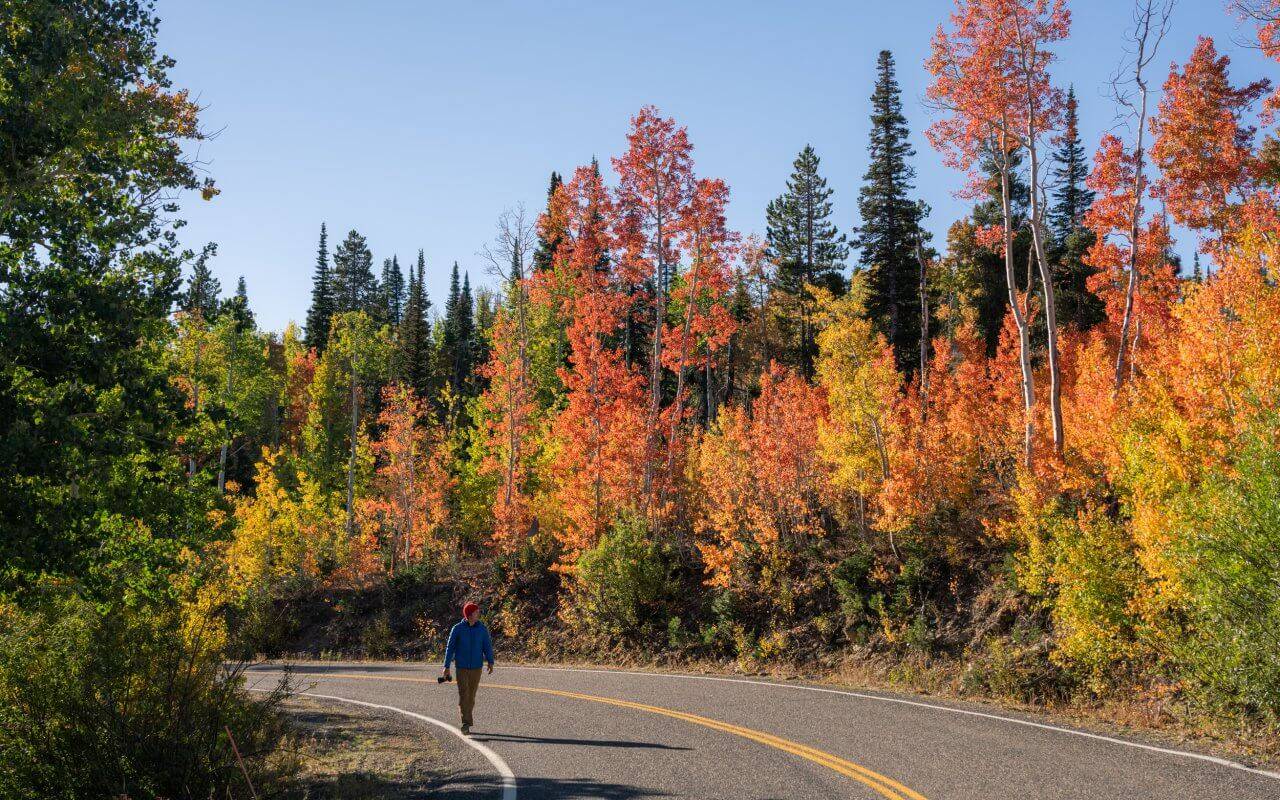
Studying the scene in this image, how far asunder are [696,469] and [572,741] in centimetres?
1709

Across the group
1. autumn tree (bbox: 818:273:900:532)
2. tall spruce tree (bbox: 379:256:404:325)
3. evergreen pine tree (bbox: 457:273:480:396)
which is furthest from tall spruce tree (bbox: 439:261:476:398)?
autumn tree (bbox: 818:273:900:532)

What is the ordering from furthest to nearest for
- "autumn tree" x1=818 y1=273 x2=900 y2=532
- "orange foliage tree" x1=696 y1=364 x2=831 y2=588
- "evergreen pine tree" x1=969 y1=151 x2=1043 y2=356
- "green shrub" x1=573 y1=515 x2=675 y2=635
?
1. "evergreen pine tree" x1=969 y1=151 x2=1043 y2=356
2. "green shrub" x1=573 y1=515 x2=675 y2=635
3. "orange foliage tree" x1=696 y1=364 x2=831 y2=588
4. "autumn tree" x1=818 y1=273 x2=900 y2=532

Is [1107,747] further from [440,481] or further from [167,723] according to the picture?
[440,481]

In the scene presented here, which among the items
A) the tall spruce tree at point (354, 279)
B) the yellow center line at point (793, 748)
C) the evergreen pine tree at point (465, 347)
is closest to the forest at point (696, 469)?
the yellow center line at point (793, 748)

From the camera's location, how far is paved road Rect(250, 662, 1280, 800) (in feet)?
25.7

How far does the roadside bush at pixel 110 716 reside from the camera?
7238 mm

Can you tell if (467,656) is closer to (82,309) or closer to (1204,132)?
(82,309)

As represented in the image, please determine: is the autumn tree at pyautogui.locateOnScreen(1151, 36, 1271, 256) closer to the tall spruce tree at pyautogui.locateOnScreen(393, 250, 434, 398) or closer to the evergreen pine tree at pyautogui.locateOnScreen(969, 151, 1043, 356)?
the evergreen pine tree at pyautogui.locateOnScreen(969, 151, 1043, 356)

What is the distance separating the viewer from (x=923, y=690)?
1467 centimetres

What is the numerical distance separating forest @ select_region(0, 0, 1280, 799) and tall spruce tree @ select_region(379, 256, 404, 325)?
198ft

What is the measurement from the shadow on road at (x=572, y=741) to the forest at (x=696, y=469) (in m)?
3.11

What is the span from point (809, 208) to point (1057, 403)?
30505 millimetres

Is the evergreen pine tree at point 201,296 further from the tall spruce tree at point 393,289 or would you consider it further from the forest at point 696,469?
the tall spruce tree at point 393,289

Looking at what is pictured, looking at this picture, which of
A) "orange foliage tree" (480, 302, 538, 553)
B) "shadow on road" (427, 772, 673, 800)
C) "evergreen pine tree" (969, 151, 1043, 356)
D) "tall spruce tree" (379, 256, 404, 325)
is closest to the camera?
"shadow on road" (427, 772, 673, 800)
